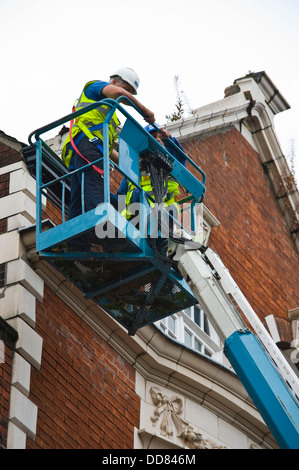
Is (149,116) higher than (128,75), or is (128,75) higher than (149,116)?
(128,75)

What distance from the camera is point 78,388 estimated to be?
39.0 ft

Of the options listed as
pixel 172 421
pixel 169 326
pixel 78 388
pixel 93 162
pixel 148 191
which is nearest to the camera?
pixel 93 162

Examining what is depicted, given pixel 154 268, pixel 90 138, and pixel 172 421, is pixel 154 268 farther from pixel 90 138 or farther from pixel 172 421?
pixel 172 421

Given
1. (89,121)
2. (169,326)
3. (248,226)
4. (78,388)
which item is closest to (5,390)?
(78,388)

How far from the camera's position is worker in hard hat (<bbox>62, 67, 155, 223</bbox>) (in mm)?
10633

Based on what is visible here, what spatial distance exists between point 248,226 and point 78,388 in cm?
649

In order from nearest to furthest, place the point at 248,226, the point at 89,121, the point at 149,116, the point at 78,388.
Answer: the point at 149,116 < the point at 89,121 < the point at 78,388 < the point at 248,226

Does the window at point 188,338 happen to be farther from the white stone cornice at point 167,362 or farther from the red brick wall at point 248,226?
the red brick wall at point 248,226

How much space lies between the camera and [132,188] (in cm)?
1104

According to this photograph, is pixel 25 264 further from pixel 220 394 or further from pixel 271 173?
pixel 271 173

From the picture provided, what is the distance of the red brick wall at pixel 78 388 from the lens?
11.4 metres

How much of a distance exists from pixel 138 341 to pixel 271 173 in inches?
278

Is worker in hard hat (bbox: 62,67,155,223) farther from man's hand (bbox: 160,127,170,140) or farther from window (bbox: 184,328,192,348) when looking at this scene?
window (bbox: 184,328,192,348)
